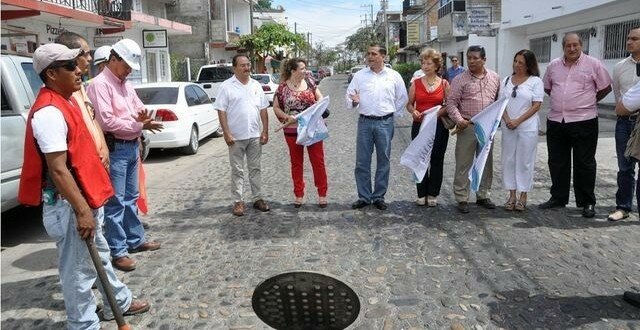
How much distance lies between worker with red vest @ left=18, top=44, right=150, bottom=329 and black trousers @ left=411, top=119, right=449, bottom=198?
3.75 metres

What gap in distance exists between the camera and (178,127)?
1030cm

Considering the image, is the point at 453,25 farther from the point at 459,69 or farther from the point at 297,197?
the point at 297,197

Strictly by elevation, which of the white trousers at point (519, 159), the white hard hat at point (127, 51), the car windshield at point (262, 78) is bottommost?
the white trousers at point (519, 159)

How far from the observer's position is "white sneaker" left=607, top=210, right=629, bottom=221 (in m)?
5.50

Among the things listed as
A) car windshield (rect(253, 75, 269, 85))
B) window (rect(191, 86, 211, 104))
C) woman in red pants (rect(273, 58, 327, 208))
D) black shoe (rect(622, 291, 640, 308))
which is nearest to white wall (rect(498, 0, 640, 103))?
car windshield (rect(253, 75, 269, 85))

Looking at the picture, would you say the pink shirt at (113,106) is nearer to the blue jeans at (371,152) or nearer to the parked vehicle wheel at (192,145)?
the blue jeans at (371,152)

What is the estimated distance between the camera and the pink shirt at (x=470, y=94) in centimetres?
575

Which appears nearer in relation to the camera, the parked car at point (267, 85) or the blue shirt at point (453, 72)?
the blue shirt at point (453, 72)

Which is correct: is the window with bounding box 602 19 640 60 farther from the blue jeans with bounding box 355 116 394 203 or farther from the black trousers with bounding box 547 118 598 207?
the blue jeans with bounding box 355 116 394 203

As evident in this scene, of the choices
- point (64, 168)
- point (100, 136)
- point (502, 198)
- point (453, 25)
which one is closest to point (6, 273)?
point (100, 136)

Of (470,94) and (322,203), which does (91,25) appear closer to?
(322,203)

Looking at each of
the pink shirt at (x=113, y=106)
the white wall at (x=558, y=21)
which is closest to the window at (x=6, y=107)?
the pink shirt at (x=113, y=106)

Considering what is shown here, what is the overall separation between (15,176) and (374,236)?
347 centimetres

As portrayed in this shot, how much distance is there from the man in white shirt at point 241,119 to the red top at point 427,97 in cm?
170
